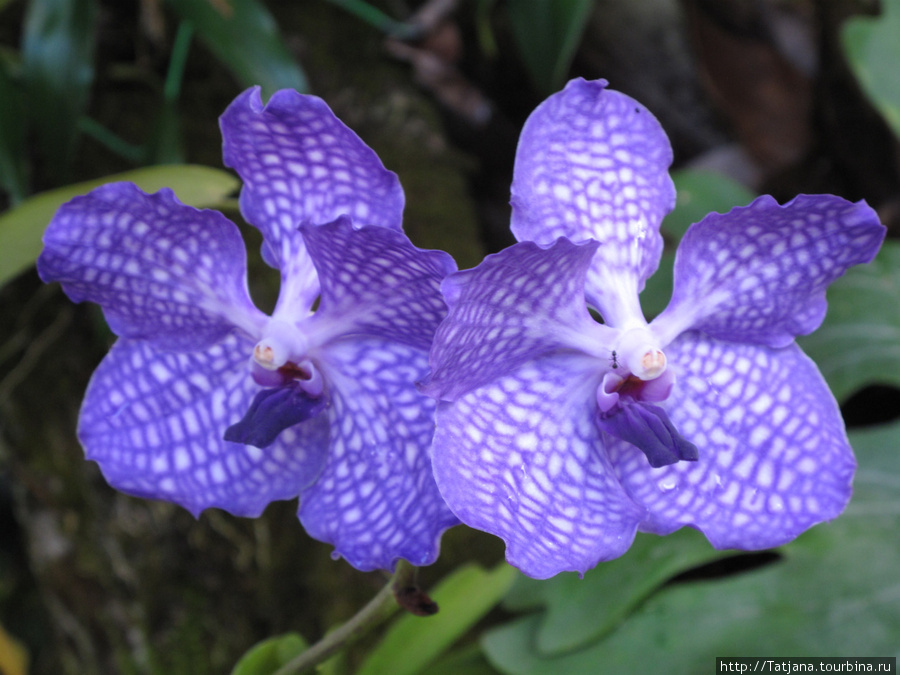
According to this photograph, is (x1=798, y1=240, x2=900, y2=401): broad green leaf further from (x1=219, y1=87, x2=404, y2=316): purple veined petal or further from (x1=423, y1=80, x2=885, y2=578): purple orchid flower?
(x1=219, y1=87, x2=404, y2=316): purple veined petal

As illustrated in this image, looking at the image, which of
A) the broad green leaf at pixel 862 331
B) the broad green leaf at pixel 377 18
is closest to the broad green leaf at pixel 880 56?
the broad green leaf at pixel 862 331

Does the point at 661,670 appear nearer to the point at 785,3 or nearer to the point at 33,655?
the point at 33,655

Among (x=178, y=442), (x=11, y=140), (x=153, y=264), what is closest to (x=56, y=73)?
(x=11, y=140)

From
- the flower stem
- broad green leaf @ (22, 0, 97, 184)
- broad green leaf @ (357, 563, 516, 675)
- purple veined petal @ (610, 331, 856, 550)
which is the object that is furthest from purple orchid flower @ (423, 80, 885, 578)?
broad green leaf @ (22, 0, 97, 184)

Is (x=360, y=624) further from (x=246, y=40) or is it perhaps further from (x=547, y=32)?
(x=547, y=32)

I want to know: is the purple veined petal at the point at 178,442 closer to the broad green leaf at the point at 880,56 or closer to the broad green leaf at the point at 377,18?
the broad green leaf at the point at 377,18

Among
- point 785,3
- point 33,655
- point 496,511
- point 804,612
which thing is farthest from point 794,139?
point 33,655
